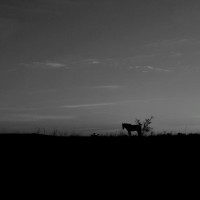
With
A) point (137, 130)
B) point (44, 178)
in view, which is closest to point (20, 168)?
point (44, 178)

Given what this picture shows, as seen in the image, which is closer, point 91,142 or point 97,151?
point 97,151

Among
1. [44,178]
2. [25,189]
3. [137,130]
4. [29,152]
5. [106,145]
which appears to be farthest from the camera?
[137,130]

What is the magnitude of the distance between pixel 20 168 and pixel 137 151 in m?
5.92

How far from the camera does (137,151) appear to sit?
1694 centimetres

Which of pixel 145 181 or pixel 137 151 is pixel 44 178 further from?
pixel 137 151

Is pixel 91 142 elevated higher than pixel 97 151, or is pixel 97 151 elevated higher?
pixel 91 142

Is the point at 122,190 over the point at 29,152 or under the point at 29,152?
under

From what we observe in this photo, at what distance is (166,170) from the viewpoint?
47.7 feet

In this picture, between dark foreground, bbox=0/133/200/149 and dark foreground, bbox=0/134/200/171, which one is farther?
dark foreground, bbox=0/133/200/149

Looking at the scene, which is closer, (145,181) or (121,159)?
(145,181)

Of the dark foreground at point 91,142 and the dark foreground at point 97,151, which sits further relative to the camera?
the dark foreground at point 91,142

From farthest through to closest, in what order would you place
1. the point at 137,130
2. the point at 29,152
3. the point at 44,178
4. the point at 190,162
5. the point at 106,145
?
the point at 137,130 < the point at 106,145 < the point at 29,152 < the point at 190,162 < the point at 44,178

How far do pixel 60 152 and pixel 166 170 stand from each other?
536 cm

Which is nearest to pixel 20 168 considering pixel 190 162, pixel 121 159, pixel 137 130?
pixel 121 159
